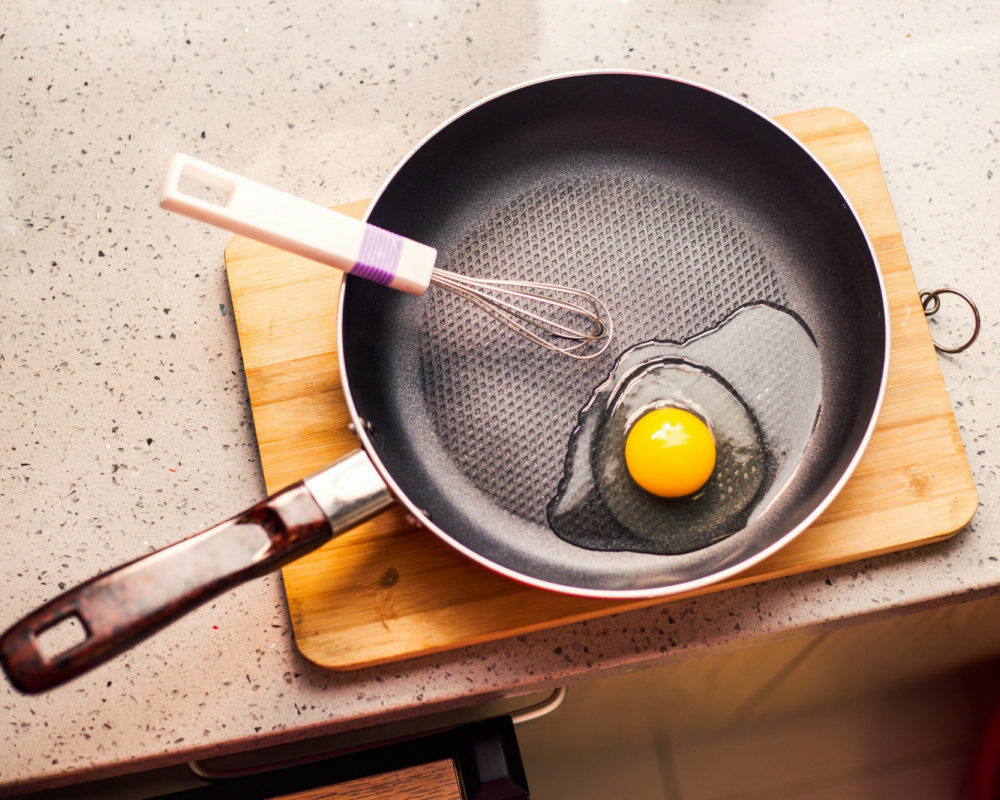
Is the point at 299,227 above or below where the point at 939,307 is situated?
above

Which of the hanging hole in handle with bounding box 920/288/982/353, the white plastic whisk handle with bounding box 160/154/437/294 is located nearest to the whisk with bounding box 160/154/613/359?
the white plastic whisk handle with bounding box 160/154/437/294

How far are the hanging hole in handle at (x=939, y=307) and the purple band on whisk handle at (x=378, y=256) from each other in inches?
18.2

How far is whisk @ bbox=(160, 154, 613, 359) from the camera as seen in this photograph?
512 millimetres

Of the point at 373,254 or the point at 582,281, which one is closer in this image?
the point at 373,254

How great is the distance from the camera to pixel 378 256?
1.86 ft

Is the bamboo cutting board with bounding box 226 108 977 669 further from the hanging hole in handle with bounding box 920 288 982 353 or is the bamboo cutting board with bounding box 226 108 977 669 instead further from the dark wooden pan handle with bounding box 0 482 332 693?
the dark wooden pan handle with bounding box 0 482 332 693

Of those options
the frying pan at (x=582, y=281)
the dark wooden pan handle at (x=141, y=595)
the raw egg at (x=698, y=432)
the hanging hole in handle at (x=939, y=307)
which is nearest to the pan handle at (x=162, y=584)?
the dark wooden pan handle at (x=141, y=595)

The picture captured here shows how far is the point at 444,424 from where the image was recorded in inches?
26.3

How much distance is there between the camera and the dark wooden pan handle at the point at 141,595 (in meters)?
0.46

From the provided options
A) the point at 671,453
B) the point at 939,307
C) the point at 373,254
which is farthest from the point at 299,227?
the point at 939,307

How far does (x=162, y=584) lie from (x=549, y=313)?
38cm

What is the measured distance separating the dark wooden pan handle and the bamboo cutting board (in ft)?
0.47

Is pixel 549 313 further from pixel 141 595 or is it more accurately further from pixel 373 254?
pixel 141 595

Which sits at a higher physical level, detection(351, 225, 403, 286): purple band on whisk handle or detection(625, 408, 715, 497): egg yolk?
detection(351, 225, 403, 286): purple band on whisk handle
